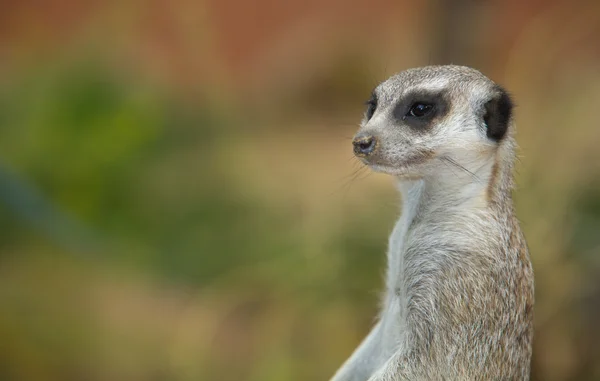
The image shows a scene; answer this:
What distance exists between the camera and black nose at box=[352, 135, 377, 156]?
1.60 metres

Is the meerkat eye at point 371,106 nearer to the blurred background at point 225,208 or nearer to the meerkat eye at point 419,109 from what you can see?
the meerkat eye at point 419,109

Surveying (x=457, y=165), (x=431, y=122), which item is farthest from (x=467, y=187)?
(x=431, y=122)

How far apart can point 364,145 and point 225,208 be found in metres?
2.16

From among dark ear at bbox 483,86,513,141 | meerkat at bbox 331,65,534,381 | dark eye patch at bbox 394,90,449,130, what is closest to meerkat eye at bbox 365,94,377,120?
meerkat at bbox 331,65,534,381

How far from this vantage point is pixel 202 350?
331 cm

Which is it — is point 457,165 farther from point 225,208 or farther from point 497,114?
point 225,208

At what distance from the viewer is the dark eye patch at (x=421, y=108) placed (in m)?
1.63

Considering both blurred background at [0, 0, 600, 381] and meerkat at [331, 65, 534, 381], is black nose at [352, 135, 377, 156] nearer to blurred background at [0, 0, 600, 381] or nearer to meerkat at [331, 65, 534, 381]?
meerkat at [331, 65, 534, 381]

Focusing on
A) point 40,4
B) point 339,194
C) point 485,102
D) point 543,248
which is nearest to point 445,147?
point 485,102

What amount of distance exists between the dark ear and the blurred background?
1218 mm

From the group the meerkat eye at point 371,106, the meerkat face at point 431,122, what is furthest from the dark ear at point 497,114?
the meerkat eye at point 371,106

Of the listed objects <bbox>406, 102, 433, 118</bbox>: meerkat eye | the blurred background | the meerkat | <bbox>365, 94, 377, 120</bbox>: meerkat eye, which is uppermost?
<bbox>406, 102, 433, 118</bbox>: meerkat eye

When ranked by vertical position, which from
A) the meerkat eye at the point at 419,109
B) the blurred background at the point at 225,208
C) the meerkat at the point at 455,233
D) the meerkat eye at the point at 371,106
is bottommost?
the blurred background at the point at 225,208

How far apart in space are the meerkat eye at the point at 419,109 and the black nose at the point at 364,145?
0.10 meters
